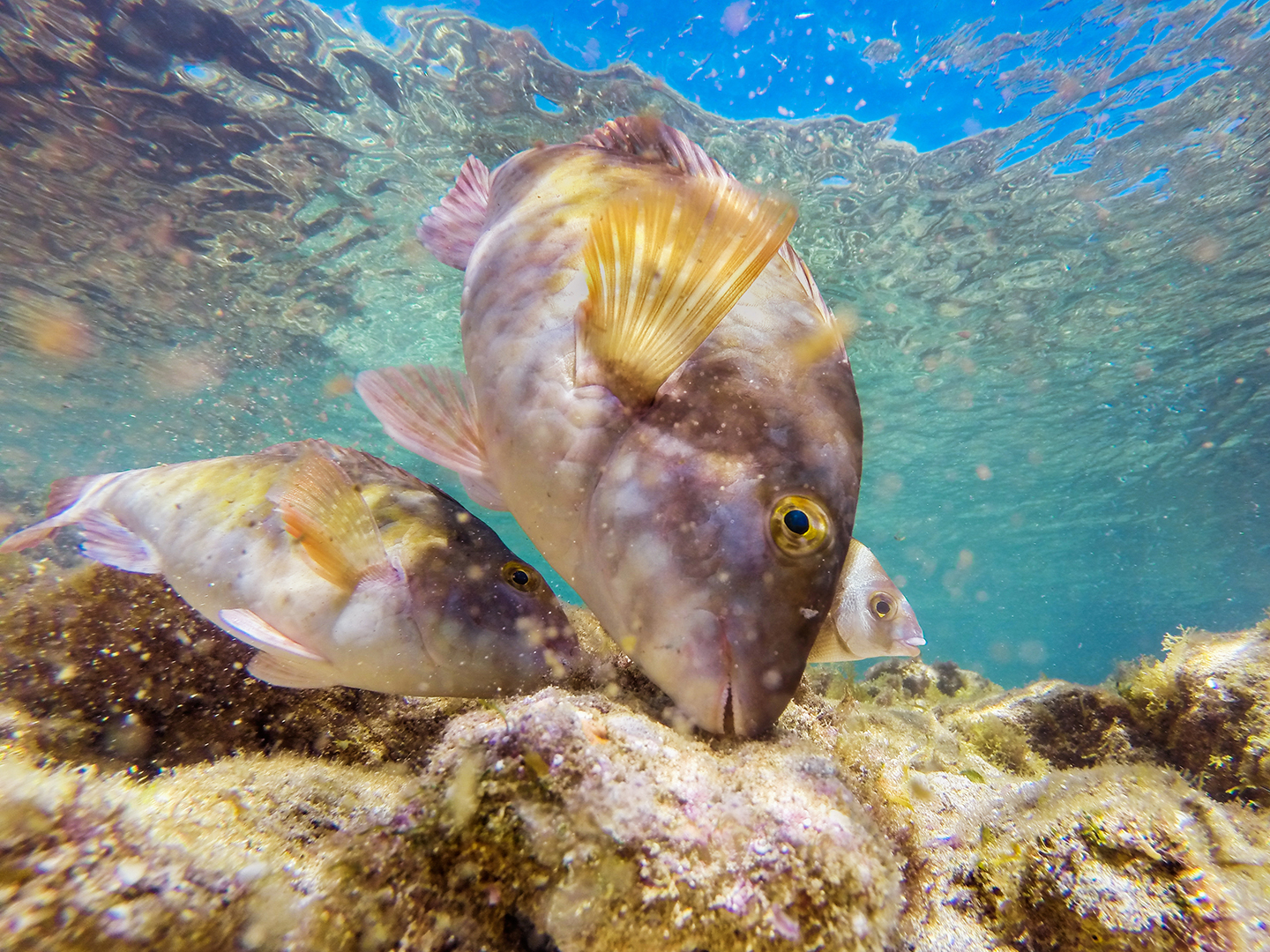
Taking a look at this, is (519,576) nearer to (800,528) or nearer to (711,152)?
(800,528)

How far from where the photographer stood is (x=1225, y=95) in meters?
11.2

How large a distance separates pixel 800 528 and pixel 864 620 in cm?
86

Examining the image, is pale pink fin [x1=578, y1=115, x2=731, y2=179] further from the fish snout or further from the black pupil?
the fish snout

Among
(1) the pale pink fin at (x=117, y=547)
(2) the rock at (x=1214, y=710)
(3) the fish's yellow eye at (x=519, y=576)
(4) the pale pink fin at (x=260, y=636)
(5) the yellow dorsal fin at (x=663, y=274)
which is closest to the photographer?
(5) the yellow dorsal fin at (x=663, y=274)

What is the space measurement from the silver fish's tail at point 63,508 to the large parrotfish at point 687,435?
242 centimetres

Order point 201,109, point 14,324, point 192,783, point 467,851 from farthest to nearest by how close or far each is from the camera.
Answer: point 14,324
point 201,109
point 192,783
point 467,851

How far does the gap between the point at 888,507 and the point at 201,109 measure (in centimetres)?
3712

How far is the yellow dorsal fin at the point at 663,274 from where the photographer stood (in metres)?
1.61

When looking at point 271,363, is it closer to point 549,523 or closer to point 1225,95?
point 549,523

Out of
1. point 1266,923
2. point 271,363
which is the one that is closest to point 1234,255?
point 1266,923

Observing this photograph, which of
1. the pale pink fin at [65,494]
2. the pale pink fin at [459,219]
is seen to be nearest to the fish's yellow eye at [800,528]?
the pale pink fin at [459,219]

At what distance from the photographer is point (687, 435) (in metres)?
1.69

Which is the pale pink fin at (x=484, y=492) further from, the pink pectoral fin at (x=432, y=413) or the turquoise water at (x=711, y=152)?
the turquoise water at (x=711, y=152)

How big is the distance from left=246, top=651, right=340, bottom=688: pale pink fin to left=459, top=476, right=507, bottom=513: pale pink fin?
0.79 m
